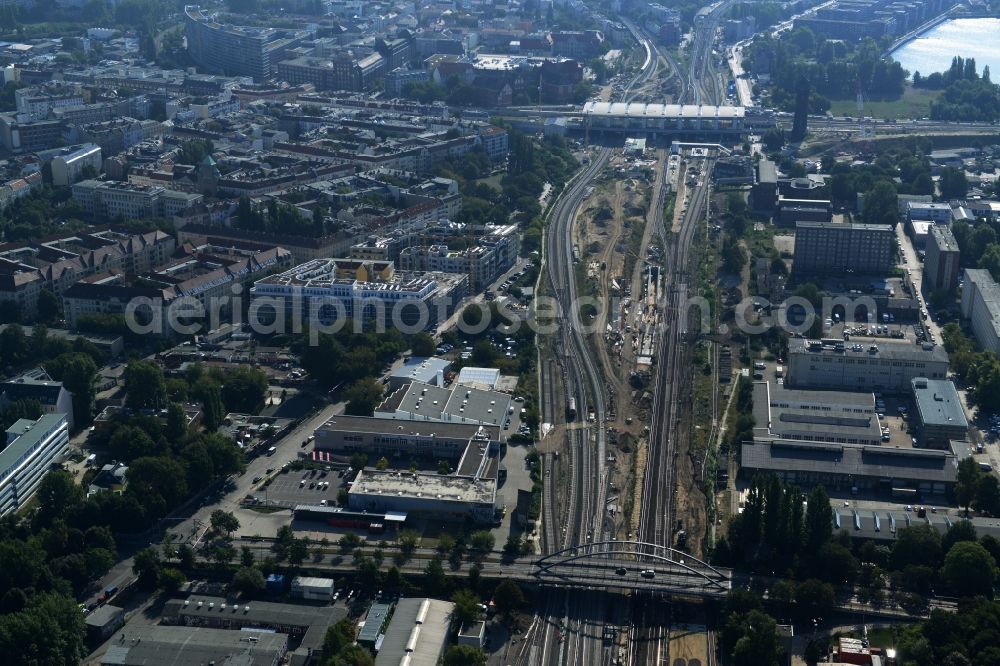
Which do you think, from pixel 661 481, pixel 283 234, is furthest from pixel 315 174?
pixel 661 481

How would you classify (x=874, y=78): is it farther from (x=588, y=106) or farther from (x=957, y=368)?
(x=957, y=368)

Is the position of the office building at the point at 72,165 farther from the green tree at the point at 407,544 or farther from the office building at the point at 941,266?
the office building at the point at 941,266

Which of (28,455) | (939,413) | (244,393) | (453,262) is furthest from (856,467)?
(28,455)

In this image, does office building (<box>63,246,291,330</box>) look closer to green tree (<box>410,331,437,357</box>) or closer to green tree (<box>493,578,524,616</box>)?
green tree (<box>410,331,437,357</box>)

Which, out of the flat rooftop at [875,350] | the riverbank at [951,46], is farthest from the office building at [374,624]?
the riverbank at [951,46]

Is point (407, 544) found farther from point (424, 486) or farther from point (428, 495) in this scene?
point (424, 486)
